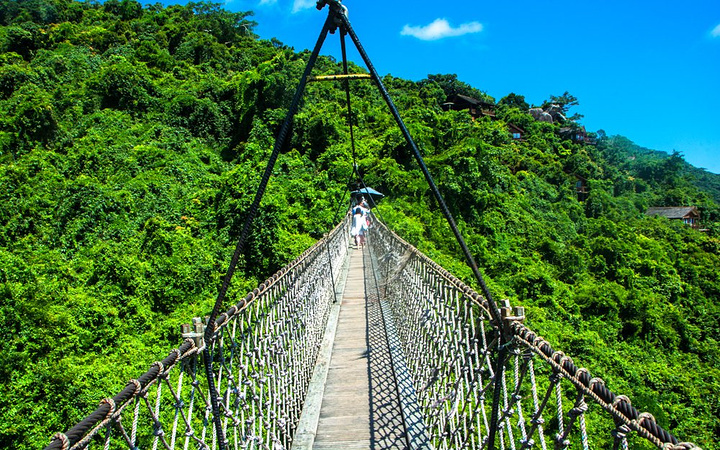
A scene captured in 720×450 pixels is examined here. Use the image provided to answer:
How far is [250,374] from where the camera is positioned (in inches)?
90.0

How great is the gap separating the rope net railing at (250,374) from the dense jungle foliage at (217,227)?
200 inches

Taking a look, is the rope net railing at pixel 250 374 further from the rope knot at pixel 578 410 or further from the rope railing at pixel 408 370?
the rope knot at pixel 578 410

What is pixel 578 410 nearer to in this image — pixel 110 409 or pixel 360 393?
pixel 110 409

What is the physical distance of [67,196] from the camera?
43.8ft

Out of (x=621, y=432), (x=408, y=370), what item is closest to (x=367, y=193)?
(x=408, y=370)

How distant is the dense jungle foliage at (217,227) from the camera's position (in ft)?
27.1

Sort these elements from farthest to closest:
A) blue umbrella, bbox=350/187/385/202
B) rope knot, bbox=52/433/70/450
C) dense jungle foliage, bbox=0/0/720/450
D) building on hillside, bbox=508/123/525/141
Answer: building on hillside, bbox=508/123/525/141 < blue umbrella, bbox=350/187/385/202 < dense jungle foliage, bbox=0/0/720/450 < rope knot, bbox=52/433/70/450

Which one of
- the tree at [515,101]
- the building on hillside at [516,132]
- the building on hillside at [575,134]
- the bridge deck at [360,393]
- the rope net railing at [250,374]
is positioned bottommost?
the bridge deck at [360,393]

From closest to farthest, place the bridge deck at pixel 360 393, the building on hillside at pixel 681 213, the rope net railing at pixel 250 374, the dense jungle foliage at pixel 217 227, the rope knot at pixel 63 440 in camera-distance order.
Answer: the rope knot at pixel 63 440
the rope net railing at pixel 250 374
the bridge deck at pixel 360 393
the dense jungle foliage at pixel 217 227
the building on hillside at pixel 681 213

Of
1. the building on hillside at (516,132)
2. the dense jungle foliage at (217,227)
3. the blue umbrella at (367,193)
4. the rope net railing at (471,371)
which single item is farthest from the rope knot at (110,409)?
the building on hillside at (516,132)

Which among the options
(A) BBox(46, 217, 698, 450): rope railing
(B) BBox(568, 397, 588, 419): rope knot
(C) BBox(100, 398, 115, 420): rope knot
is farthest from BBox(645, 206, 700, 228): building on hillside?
(C) BBox(100, 398, 115, 420): rope knot

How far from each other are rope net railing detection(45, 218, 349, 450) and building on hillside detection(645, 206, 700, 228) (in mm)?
47489

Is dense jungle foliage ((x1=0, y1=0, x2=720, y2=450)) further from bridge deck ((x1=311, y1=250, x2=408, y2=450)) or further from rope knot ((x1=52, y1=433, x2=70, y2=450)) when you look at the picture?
rope knot ((x1=52, y1=433, x2=70, y2=450))

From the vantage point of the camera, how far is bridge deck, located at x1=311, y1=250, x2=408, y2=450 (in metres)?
2.56
